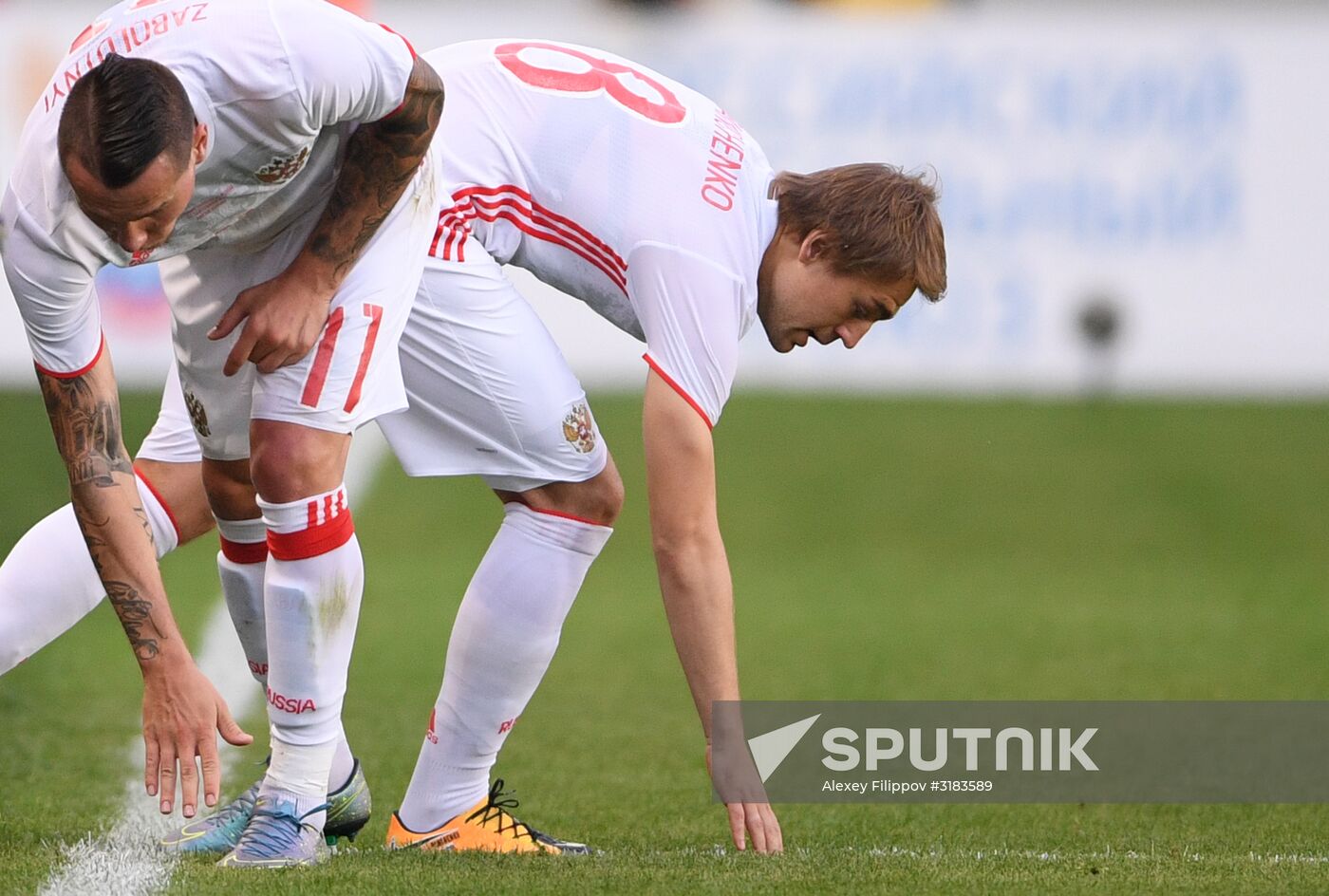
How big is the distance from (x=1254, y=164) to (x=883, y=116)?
2841mm

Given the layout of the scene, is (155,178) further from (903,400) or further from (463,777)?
(903,400)

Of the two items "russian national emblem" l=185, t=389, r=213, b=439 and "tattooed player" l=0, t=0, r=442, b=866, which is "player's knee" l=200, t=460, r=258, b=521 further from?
"russian national emblem" l=185, t=389, r=213, b=439

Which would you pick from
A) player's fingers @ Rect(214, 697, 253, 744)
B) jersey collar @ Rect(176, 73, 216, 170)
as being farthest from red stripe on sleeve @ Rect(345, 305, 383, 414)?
player's fingers @ Rect(214, 697, 253, 744)

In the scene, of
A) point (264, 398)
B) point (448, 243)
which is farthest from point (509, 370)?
point (264, 398)

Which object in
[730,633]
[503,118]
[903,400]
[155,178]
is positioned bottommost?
[903,400]

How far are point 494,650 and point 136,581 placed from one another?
86cm

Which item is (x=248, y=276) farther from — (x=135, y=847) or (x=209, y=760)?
(x=135, y=847)

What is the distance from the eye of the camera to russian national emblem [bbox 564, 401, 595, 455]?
Result: 3.92 meters

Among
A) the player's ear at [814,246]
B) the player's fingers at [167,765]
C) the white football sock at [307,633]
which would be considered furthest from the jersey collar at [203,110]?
the player's ear at [814,246]

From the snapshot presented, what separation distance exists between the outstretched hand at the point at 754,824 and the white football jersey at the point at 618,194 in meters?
0.75

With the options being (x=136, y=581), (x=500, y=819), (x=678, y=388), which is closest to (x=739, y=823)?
(x=500, y=819)

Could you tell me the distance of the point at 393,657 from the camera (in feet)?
22.3

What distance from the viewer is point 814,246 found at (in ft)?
12.6

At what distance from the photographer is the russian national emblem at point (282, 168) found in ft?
11.2
